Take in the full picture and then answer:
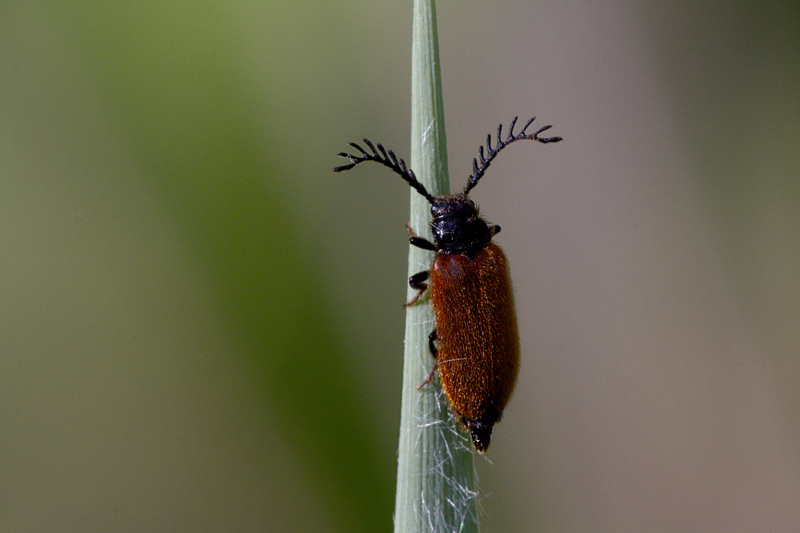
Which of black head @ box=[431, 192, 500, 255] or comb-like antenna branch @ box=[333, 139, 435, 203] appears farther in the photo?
black head @ box=[431, 192, 500, 255]

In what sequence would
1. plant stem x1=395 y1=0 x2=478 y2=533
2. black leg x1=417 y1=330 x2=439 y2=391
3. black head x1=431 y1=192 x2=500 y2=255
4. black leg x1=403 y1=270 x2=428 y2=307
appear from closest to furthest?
1. plant stem x1=395 y1=0 x2=478 y2=533
2. black leg x1=417 y1=330 x2=439 y2=391
3. black leg x1=403 y1=270 x2=428 y2=307
4. black head x1=431 y1=192 x2=500 y2=255

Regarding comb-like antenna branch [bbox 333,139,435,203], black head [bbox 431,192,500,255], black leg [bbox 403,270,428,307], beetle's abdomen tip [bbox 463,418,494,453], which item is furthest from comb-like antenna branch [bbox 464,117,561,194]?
beetle's abdomen tip [bbox 463,418,494,453]

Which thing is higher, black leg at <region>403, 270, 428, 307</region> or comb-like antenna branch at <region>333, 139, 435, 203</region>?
comb-like antenna branch at <region>333, 139, 435, 203</region>

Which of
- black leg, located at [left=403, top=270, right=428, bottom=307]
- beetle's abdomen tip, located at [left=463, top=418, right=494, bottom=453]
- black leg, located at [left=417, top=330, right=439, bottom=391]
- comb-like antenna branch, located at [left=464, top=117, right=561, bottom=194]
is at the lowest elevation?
beetle's abdomen tip, located at [left=463, top=418, right=494, bottom=453]

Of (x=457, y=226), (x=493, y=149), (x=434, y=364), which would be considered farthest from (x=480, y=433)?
(x=493, y=149)

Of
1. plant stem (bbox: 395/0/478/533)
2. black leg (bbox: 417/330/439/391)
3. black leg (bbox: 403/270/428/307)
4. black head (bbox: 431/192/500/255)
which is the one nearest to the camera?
plant stem (bbox: 395/0/478/533)

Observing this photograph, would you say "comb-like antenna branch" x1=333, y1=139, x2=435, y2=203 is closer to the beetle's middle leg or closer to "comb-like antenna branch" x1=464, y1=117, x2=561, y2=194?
the beetle's middle leg
